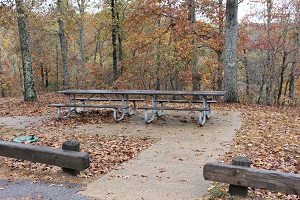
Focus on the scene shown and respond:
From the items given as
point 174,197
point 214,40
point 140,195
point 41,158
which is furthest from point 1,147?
point 214,40

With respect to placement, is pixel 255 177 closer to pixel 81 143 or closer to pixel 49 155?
pixel 49 155

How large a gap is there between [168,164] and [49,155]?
1.84 meters

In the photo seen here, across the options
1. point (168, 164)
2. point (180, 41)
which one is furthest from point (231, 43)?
point (168, 164)

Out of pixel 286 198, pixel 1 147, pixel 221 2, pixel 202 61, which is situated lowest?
pixel 286 198

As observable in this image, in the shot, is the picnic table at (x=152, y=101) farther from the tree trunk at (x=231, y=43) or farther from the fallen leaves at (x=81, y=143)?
the tree trunk at (x=231, y=43)

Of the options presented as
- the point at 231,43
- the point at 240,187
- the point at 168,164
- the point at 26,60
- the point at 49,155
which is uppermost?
the point at 231,43

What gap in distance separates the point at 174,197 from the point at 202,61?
53.7ft

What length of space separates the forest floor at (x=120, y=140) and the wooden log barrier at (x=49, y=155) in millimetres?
209

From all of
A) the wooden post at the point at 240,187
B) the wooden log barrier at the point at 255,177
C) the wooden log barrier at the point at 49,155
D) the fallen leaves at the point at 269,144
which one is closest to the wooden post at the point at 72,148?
the wooden log barrier at the point at 49,155

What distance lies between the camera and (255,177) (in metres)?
2.85

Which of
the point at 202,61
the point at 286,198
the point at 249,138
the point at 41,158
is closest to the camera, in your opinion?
the point at 286,198

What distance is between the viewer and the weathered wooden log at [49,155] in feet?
12.1

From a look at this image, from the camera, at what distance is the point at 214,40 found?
14.3 m

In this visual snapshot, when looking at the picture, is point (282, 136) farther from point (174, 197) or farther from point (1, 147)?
point (1, 147)
